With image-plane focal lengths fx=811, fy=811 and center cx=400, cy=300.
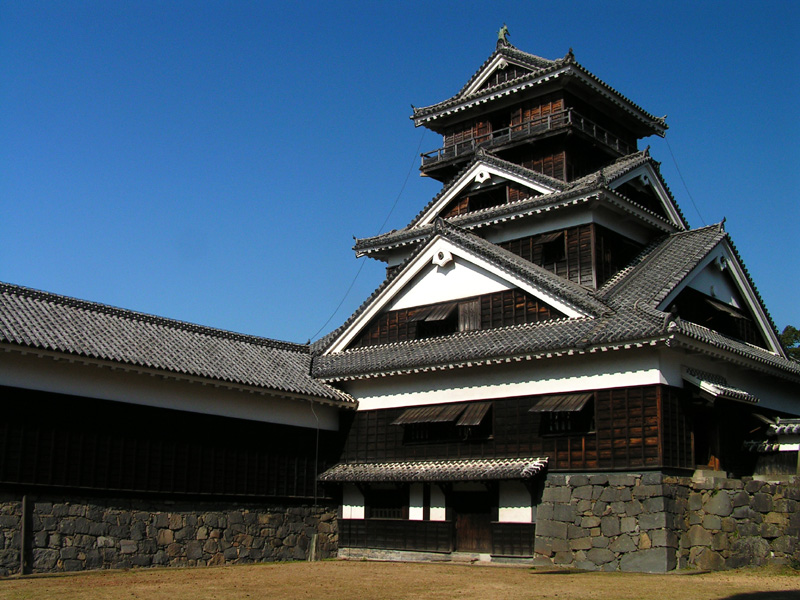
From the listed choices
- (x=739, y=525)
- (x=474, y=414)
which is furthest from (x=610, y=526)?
(x=474, y=414)

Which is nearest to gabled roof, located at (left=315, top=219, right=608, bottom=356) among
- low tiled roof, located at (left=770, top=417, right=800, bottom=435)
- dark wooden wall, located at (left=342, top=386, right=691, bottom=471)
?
dark wooden wall, located at (left=342, top=386, right=691, bottom=471)

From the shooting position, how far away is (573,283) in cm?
2683

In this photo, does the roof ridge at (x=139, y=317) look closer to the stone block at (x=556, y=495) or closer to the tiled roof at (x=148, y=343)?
the tiled roof at (x=148, y=343)

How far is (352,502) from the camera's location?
90.4 feet

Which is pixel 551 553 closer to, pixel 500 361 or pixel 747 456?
pixel 500 361

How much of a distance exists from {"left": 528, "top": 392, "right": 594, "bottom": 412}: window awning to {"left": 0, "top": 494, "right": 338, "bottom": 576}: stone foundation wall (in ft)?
29.3

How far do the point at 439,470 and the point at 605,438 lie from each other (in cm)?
522

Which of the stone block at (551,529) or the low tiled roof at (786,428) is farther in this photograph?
the low tiled roof at (786,428)

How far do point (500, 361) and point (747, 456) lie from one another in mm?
8368

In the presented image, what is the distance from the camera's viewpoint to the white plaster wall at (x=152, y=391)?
21.0 metres

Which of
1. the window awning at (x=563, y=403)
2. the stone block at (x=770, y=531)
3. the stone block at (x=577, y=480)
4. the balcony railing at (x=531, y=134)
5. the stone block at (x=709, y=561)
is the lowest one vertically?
the stone block at (x=709, y=561)

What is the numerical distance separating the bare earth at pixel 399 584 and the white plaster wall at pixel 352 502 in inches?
177

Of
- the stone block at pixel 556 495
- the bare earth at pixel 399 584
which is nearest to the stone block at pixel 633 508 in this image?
the stone block at pixel 556 495

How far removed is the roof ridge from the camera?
78.6 ft
